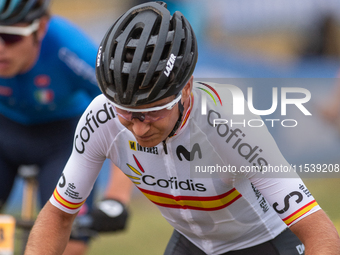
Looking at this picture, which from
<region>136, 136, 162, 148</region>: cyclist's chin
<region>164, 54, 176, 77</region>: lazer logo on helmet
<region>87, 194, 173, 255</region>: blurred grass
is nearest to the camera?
<region>164, 54, 176, 77</region>: lazer logo on helmet

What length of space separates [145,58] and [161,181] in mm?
805

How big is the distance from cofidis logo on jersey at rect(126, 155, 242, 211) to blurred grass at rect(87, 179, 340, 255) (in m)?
3.05

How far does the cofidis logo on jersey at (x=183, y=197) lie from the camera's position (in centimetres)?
296

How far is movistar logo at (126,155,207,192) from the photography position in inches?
115

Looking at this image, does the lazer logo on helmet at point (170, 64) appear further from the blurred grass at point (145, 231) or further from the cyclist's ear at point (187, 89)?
the blurred grass at point (145, 231)

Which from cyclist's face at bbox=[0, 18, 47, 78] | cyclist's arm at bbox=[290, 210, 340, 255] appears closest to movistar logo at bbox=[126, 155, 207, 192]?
cyclist's arm at bbox=[290, 210, 340, 255]

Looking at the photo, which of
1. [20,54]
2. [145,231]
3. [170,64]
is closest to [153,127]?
[170,64]

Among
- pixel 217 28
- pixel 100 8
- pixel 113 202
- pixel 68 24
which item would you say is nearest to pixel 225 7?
pixel 217 28

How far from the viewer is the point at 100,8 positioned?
1247 cm

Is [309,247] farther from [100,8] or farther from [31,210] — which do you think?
[100,8]

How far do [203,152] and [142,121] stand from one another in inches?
19.0

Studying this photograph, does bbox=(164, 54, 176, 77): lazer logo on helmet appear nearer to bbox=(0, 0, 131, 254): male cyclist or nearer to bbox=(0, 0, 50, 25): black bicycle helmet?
bbox=(0, 0, 131, 254): male cyclist

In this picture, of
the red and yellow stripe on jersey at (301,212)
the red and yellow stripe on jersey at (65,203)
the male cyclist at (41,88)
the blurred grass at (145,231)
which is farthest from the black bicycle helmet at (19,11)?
the blurred grass at (145,231)

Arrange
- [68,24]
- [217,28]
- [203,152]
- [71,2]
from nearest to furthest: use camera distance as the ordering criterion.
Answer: [203,152]
[68,24]
[217,28]
[71,2]
